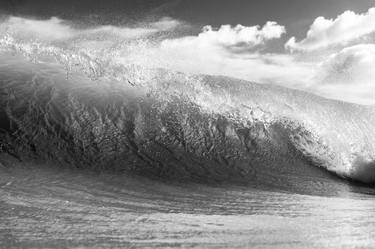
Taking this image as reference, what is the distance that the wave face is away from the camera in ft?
42.8

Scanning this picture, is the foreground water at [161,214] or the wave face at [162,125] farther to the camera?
the wave face at [162,125]

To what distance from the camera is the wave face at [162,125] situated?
13.0 meters

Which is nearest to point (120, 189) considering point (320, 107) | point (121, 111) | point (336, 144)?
point (121, 111)

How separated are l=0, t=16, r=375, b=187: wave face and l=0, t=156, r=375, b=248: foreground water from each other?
1.38m

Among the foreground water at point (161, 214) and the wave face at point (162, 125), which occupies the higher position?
the wave face at point (162, 125)

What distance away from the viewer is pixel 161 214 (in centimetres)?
815

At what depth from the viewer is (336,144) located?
658 inches

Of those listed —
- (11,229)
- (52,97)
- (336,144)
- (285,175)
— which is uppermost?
(52,97)

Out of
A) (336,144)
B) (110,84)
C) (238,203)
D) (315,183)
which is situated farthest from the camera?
(110,84)

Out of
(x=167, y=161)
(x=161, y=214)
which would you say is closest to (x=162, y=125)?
(x=167, y=161)

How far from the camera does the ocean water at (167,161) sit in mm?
6961

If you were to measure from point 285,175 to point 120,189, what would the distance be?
5088 millimetres

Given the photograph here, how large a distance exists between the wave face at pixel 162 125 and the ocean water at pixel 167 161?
0.06 metres

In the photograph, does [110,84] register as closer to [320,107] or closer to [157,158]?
[157,158]
